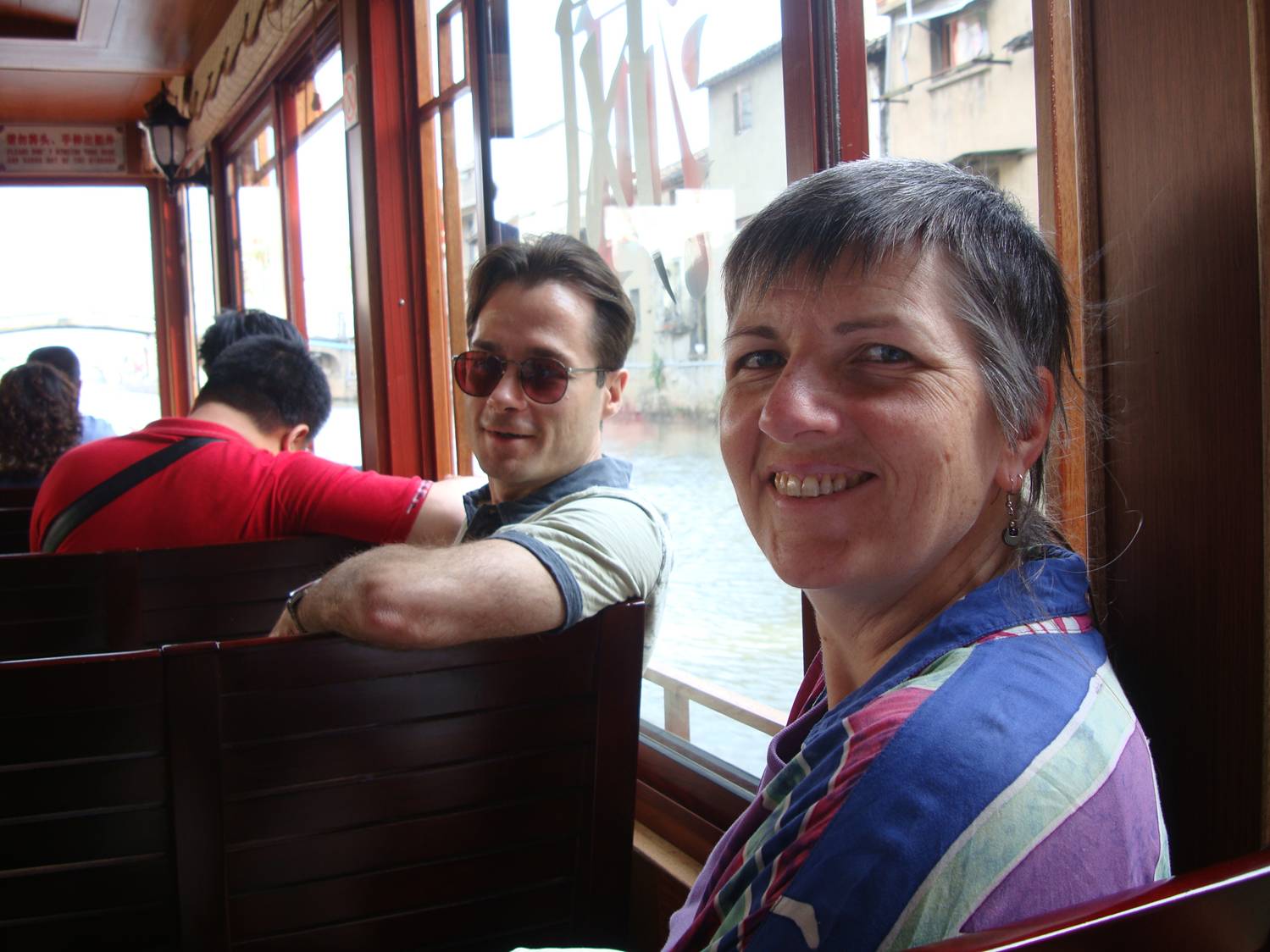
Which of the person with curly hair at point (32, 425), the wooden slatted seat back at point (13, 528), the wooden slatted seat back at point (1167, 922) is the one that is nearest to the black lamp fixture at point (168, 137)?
the person with curly hair at point (32, 425)

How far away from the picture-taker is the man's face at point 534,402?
5.63ft

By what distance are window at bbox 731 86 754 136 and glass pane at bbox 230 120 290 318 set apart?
3.15m

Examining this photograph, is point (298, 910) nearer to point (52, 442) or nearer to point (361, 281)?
point (361, 281)

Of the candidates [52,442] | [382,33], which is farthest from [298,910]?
[52,442]

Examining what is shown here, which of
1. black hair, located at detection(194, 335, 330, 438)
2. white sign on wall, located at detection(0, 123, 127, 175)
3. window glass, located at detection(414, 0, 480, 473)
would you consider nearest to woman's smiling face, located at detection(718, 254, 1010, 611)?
black hair, located at detection(194, 335, 330, 438)

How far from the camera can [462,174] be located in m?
2.73

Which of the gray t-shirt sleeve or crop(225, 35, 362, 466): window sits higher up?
crop(225, 35, 362, 466): window

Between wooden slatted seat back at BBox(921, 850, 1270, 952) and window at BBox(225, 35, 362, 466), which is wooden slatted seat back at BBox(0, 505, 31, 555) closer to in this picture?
window at BBox(225, 35, 362, 466)

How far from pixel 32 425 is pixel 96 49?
2.33m

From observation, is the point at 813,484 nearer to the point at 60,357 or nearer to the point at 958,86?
the point at 958,86

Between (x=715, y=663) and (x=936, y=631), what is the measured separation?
3.98 ft

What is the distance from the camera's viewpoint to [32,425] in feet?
11.8

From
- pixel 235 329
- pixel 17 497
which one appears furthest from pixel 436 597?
pixel 17 497

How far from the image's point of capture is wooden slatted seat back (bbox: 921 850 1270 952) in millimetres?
403
